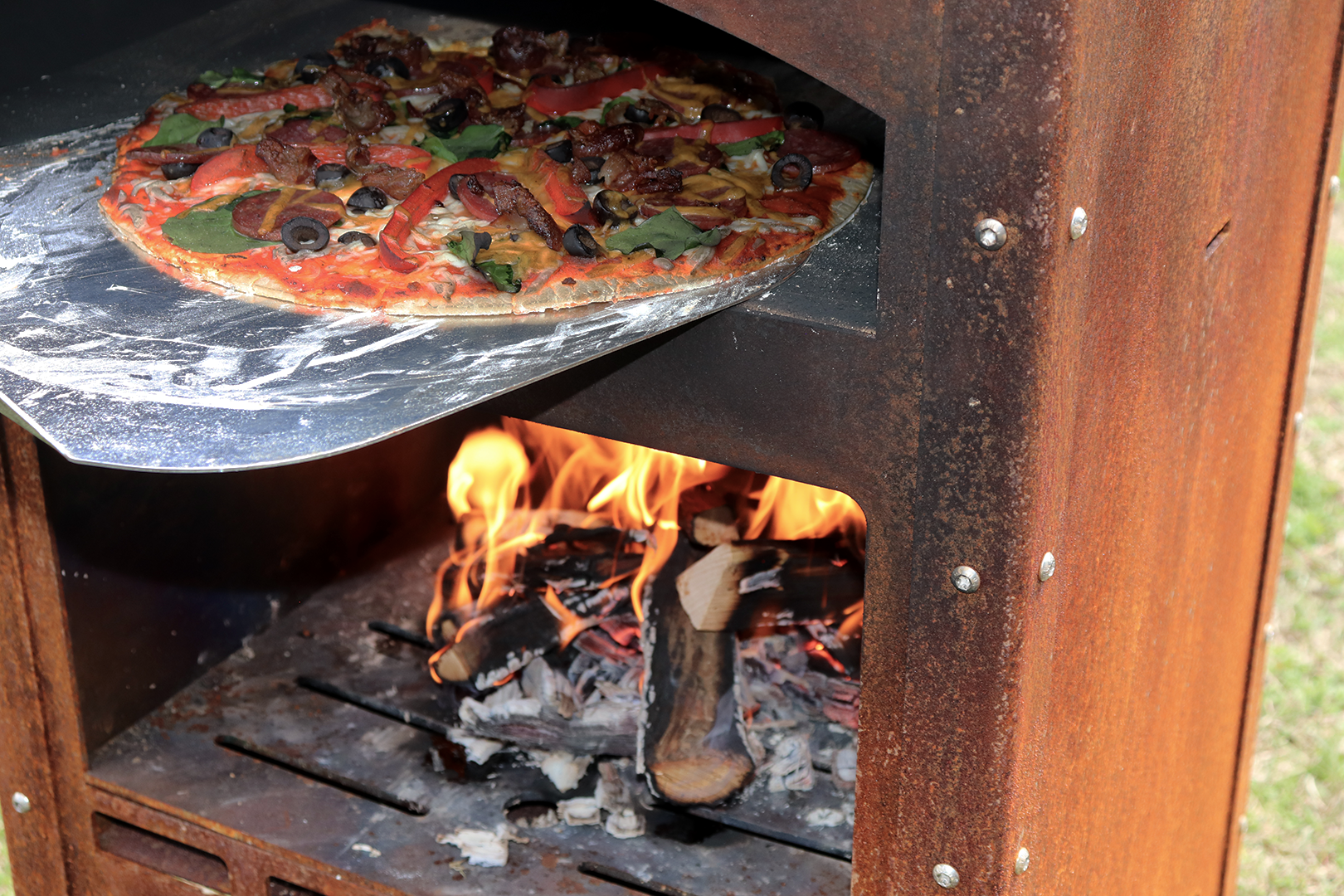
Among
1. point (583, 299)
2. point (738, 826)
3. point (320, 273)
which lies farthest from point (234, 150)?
point (738, 826)

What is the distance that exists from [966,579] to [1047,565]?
89 mm

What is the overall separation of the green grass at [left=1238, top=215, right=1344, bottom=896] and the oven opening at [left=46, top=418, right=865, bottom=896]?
1.19 meters

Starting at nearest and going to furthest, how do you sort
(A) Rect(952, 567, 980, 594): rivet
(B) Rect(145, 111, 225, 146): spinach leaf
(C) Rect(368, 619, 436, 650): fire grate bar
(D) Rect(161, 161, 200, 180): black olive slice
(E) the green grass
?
(A) Rect(952, 567, 980, 594): rivet
(D) Rect(161, 161, 200, 180): black olive slice
(B) Rect(145, 111, 225, 146): spinach leaf
(C) Rect(368, 619, 436, 650): fire grate bar
(E) the green grass

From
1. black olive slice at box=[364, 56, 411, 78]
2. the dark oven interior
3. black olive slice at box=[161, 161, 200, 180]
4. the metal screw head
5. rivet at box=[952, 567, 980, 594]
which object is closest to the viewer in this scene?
the metal screw head

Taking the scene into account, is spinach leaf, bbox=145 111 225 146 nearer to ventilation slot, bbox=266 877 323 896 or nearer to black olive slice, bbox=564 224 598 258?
black olive slice, bbox=564 224 598 258

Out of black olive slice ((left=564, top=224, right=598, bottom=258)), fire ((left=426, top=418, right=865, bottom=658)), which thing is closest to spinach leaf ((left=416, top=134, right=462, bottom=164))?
black olive slice ((left=564, top=224, right=598, bottom=258))

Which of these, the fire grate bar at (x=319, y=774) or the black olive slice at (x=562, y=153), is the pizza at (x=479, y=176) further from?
the fire grate bar at (x=319, y=774)

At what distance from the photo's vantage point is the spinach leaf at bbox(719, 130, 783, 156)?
2.15 m

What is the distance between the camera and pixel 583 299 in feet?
5.55

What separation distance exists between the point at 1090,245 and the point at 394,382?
715mm

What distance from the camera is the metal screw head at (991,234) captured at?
1.41 metres

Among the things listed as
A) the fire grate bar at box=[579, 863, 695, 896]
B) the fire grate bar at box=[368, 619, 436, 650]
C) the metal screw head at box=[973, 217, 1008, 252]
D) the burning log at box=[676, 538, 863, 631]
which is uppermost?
the metal screw head at box=[973, 217, 1008, 252]

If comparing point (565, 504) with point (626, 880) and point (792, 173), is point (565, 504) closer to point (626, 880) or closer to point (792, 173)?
point (626, 880)

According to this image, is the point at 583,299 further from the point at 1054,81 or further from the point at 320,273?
the point at 1054,81
